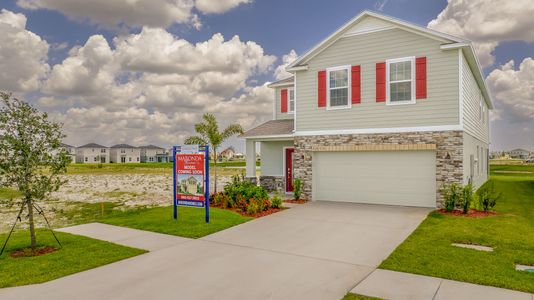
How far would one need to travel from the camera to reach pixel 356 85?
1366cm

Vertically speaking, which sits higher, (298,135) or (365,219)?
(298,135)

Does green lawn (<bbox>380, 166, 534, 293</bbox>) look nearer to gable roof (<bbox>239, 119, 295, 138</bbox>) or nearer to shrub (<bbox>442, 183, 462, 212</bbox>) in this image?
shrub (<bbox>442, 183, 462, 212</bbox>)

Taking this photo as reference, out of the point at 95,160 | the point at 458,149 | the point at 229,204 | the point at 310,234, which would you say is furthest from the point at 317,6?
the point at 95,160

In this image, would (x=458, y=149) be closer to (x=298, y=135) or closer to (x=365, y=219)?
(x=365, y=219)

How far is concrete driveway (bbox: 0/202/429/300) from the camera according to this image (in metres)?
5.16

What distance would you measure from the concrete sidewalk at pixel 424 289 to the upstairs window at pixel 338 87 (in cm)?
934

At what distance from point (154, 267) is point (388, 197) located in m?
10.0

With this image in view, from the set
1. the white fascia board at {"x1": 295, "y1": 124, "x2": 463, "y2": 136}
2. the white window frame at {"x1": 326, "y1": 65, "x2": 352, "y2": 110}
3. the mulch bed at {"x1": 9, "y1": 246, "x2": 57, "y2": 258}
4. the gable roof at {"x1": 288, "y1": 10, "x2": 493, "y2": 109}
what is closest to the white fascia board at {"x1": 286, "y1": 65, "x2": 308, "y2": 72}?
the gable roof at {"x1": 288, "y1": 10, "x2": 493, "y2": 109}

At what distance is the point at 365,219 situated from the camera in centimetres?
1059

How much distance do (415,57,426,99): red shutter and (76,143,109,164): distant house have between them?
112491 millimetres

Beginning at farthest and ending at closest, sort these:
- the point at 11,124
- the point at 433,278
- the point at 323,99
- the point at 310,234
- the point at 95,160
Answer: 1. the point at 95,160
2. the point at 323,99
3. the point at 310,234
4. the point at 11,124
5. the point at 433,278

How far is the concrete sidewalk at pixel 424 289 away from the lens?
15.9 ft

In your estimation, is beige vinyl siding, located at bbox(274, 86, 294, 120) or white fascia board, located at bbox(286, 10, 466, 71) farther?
beige vinyl siding, located at bbox(274, 86, 294, 120)

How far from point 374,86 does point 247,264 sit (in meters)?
9.60
